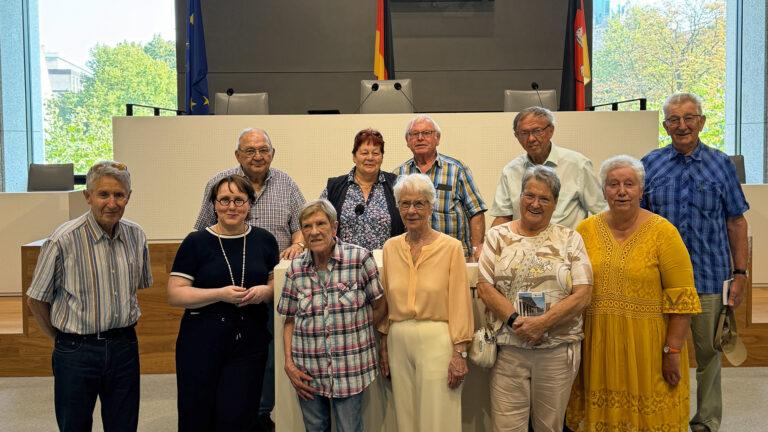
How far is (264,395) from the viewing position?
12.1ft

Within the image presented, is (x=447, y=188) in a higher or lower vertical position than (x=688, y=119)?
lower

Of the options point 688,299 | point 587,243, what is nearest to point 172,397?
point 587,243

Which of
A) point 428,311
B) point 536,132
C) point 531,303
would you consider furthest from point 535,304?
point 536,132

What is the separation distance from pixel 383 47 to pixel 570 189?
4780 millimetres

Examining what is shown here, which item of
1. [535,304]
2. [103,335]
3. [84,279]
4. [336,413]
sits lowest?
[336,413]

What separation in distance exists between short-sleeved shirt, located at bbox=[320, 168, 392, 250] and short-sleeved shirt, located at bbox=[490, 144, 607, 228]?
0.56m

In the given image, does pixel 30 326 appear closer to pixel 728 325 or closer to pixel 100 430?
pixel 100 430

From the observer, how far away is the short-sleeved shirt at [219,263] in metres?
2.76

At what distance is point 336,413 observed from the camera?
2734 millimetres

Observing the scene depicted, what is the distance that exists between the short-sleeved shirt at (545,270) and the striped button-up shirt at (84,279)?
54.1 inches

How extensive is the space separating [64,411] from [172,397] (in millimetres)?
1828

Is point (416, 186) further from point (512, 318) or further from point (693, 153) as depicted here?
point (693, 153)

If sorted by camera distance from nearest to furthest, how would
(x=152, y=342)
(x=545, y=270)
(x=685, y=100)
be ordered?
(x=545, y=270)
(x=685, y=100)
(x=152, y=342)

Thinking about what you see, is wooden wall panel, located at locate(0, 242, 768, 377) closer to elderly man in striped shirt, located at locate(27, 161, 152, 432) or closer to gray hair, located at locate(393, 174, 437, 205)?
elderly man in striped shirt, located at locate(27, 161, 152, 432)
